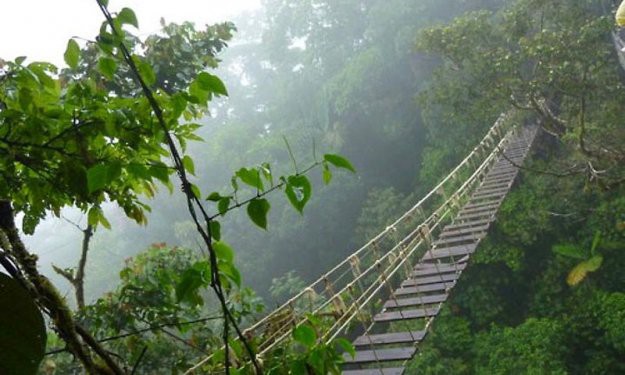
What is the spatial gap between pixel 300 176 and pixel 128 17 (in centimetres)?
25

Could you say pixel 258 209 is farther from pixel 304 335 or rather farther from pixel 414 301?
pixel 414 301

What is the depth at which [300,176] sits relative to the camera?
58 centimetres

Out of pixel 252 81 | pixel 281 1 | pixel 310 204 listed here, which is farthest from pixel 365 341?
pixel 252 81

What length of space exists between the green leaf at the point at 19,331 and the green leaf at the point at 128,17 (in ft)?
1.00

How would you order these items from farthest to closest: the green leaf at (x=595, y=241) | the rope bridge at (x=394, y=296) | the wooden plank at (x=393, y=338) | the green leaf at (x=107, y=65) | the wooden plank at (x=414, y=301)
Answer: the green leaf at (x=595, y=241) → the wooden plank at (x=414, y=301) → the wooden plank at (x=393, y=338) → the rope bridge at (x=394, y=296) → the green leaf at (x=107, y=65)

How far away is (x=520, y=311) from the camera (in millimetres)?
7086

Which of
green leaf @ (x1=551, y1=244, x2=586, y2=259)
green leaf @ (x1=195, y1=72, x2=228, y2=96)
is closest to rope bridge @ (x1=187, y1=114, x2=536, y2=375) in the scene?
green leaf @ (x1=195, y1=72, x2=228, y2=96)

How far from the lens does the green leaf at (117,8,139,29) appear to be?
55cm

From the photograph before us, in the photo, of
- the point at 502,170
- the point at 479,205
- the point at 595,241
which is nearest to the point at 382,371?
the point at 479,205

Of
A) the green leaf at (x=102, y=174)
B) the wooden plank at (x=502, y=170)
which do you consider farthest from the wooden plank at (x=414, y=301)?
the wooden plank at (x=502, y=170)

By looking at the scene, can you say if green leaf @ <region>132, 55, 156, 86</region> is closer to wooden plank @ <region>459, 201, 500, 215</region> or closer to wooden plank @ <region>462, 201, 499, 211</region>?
wooden plank @ <region>459, 201, 500, 215</region>

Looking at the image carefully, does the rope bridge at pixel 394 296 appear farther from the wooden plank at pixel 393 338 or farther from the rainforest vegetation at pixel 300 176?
the rainforest vegetation at pixel 300 176

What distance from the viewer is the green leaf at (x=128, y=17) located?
55 cm

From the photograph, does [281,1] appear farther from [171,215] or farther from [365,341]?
[365,341]
